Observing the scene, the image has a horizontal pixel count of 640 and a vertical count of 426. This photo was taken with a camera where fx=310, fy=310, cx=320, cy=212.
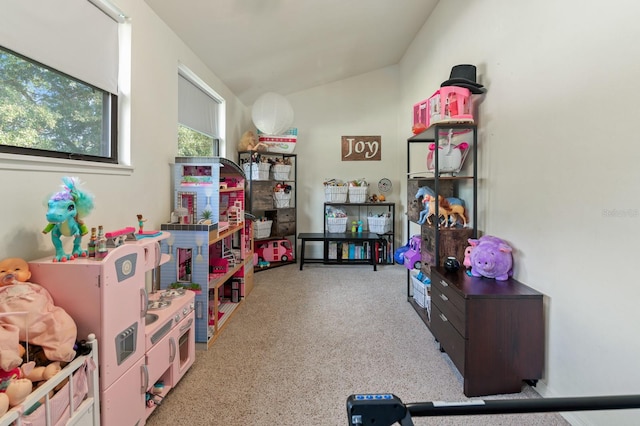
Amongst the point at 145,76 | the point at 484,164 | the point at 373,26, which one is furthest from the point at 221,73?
the point at 484,164

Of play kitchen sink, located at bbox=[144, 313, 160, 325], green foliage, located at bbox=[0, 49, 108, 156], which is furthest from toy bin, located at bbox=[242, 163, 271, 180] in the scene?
play kitchen sink, located at bbox=[144, 313, 160, 325]

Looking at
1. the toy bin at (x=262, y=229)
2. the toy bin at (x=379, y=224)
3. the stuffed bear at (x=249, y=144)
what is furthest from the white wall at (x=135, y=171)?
the toy bin at (x=379, y=224)

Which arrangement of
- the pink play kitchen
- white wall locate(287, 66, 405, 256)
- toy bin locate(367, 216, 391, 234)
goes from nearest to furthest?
the pink play kitchen → toy bin locate(367, 216, 391, 234) → white wall locate(287, 66, 405, 256)

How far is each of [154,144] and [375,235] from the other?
320 centimetres

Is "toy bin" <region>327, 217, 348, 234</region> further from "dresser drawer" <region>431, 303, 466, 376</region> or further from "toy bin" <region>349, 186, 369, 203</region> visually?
"dresser drawer" <region>431, 303, 466, 376</region>

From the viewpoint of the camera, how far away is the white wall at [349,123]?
505 centimetres

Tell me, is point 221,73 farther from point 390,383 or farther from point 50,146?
point 390,383

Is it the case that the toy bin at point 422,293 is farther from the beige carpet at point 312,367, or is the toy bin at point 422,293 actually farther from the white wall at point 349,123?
the white wall at point 349,123

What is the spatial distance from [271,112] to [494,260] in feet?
10.4

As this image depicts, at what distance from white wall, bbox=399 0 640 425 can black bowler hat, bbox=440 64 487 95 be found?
99mm

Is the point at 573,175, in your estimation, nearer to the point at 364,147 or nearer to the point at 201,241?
the point at 201,241

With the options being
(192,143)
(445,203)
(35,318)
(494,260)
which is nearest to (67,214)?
(35,318)

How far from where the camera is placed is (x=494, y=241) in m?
2.08

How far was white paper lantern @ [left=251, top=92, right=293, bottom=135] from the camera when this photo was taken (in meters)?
4.07
